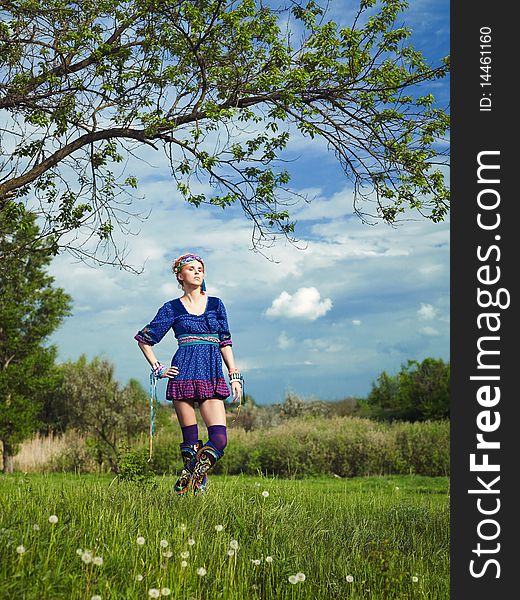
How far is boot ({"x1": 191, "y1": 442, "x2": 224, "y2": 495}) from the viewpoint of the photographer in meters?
6.82

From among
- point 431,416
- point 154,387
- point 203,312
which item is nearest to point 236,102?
point 203,312

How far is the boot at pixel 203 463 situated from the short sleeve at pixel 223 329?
1.07m

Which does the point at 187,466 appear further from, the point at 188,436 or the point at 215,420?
the point at 215,420

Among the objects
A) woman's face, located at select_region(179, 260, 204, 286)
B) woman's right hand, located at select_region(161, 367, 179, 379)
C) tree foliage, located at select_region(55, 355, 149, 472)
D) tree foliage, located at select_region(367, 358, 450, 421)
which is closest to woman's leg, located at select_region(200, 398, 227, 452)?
woman's right hand, located at select_region(161, 367, 179, 379)

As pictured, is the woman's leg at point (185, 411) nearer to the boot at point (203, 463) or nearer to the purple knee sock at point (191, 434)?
the purple knee sock at point (191, 434)

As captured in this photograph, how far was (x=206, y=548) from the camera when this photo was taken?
4.64 m

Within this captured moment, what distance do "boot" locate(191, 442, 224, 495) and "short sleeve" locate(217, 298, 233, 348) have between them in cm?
107

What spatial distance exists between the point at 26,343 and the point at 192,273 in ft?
34.7

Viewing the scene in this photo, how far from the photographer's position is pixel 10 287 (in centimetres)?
1587

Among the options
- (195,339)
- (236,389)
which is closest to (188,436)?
(236,389)

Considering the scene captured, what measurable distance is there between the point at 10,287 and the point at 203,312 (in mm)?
10175

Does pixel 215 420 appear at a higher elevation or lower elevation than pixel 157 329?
lower

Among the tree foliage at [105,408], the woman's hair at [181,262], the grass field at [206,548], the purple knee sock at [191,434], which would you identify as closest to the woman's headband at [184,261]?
the woman's hair at [181,262]

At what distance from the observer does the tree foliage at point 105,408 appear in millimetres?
15477
